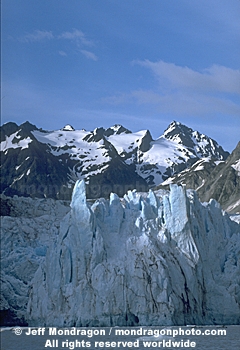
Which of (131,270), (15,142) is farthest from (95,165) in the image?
(131,270)

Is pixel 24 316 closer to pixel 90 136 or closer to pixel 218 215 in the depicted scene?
pixel 218 215

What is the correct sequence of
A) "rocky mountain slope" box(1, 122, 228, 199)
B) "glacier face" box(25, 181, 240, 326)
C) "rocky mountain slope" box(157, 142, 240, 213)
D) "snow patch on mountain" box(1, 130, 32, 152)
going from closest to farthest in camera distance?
"glacier face" box(25, 181, 240, 326) < "rocky mountain slope" box(157, 142, 240, 213) < "rocky mountain slope" box(1, 122, 228, 199) < "snow patch on mountain" box(1, 130, 32, 152)

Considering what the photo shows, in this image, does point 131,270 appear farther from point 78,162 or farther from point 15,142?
point 78,162

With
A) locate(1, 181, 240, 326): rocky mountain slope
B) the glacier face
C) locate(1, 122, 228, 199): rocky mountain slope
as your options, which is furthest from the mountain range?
the glacier face

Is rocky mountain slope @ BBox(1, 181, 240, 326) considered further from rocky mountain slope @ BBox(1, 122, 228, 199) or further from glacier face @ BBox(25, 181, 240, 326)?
rocky mountain slope @ BBox(1, 122, 228, 199)

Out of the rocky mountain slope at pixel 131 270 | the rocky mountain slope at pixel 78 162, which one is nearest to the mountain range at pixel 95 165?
the rocky mountain slope at pixel 78 162

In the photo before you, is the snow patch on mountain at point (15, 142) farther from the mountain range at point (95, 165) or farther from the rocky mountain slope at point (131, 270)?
the rocky mountain slope at point (131, 270)

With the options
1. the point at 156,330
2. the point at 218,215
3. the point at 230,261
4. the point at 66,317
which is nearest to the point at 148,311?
the point at 156,330
